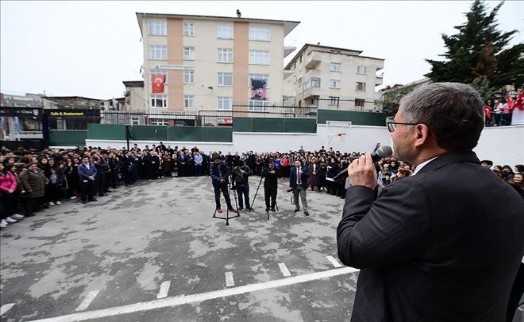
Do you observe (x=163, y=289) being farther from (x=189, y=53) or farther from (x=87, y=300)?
(x=189, y=53)

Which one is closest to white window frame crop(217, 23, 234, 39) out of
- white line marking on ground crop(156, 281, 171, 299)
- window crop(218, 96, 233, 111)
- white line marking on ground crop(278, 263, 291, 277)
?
window crop(218, 96, 233, 111)

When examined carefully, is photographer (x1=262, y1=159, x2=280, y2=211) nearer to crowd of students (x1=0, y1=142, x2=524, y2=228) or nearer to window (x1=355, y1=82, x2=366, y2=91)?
crowd of students (x1=0, y1=142, x2=524, y2=228)

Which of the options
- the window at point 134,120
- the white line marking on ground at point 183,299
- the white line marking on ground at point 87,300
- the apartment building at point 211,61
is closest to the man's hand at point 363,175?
the white line marking on ground at point 183,299

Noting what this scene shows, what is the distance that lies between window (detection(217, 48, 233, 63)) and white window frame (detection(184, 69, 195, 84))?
365 cm

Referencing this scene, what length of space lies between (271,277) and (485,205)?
4321 mm

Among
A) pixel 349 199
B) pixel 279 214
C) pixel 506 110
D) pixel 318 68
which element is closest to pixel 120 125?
pixel 279 214

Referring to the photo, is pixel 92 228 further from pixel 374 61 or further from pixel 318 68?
pixel 374 61

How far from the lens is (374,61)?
121ft

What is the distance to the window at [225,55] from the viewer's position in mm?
31016

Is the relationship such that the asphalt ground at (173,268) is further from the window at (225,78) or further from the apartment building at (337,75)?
the apartment building at (337,75)

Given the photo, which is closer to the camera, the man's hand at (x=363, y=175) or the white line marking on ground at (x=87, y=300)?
the man's hand at (x=363, y=175)

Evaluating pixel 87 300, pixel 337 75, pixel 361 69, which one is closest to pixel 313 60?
pixel 337 75

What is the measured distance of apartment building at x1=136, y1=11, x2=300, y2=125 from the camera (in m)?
29.9

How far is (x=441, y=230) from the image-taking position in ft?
3.13
